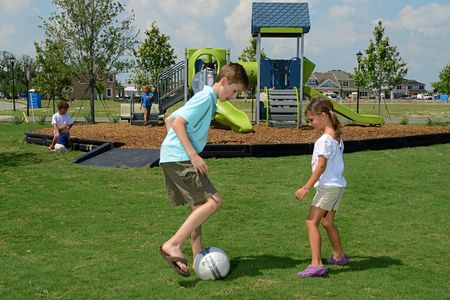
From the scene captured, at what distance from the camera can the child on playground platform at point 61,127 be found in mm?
15883

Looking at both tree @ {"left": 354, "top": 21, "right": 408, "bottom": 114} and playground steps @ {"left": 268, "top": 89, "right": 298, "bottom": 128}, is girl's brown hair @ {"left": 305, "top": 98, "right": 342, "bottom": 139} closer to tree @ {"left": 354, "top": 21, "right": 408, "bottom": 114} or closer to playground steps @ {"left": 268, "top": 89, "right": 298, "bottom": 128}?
playground steps @ {"left": 268, "top": 89, "right": 298, "bottom": 128}

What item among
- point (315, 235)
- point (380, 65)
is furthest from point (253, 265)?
point (380, 65)

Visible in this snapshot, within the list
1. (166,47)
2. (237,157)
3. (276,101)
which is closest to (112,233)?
(237,157)

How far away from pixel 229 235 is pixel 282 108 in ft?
49.7

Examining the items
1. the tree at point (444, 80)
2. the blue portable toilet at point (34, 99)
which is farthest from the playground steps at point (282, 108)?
the tree at point (444, 80)

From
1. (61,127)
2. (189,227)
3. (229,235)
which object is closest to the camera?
(189,227)

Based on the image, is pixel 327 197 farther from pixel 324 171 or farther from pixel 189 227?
pixel 189 227

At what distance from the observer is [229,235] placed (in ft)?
22.2

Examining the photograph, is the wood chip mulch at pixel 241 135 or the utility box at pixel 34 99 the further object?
the utility box at pixel 34 99

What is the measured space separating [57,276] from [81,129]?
48.4ft

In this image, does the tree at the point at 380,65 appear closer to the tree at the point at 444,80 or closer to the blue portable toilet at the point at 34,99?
the blue portable toilet at the point at 34,99

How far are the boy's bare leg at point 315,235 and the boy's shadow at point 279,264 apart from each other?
8.9 inches

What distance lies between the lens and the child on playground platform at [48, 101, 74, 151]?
15.9 meters

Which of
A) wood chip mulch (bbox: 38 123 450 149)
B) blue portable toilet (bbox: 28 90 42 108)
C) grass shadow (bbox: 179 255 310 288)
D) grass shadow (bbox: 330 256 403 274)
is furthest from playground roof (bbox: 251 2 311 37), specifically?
blue portable toilet (bbox: 28 90 42 108)
